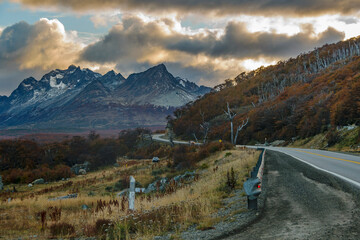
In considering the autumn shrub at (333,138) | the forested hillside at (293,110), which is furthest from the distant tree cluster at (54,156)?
the autumn shrub at (333,138)

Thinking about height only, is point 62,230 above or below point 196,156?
above

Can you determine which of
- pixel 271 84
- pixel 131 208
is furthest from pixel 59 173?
pixel 271 84

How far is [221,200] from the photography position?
29.6 feet

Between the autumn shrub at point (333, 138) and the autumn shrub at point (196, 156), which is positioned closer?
the autumn shrub at point (333, 138)

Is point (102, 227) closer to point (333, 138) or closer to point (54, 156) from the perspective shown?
point (333, 138)

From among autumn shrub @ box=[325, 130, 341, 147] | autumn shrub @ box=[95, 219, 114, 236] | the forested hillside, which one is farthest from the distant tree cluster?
autumn shrub @ box=[95, 219, 114, 236]

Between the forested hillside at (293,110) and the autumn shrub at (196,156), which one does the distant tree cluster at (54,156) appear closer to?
the forested hillside at (293,110)

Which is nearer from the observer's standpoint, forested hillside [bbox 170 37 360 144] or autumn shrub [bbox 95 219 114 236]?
autumn shrub [bbox 95 219 114 236]

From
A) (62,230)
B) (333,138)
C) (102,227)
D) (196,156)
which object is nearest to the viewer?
(102,227)

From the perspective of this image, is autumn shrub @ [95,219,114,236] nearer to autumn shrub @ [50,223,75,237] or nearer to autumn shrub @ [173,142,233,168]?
autumn shrub @ [50,223,75,237]

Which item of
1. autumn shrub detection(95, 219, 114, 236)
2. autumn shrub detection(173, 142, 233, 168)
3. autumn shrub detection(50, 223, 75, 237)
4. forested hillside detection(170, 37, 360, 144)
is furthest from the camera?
forested hillside detection(170, 37, 360, 144)

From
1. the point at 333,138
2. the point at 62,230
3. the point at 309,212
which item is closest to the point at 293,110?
the point at 333,138

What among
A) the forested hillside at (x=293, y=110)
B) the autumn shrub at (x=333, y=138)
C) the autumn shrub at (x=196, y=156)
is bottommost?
the autumn shrub at (x=196, y=156)

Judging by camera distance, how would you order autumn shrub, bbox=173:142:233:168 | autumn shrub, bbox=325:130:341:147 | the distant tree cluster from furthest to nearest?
the distant tree cluster, autumn shrub, bbox=173:142:233:168, autumn shrub, bbox=325:130:341:147
